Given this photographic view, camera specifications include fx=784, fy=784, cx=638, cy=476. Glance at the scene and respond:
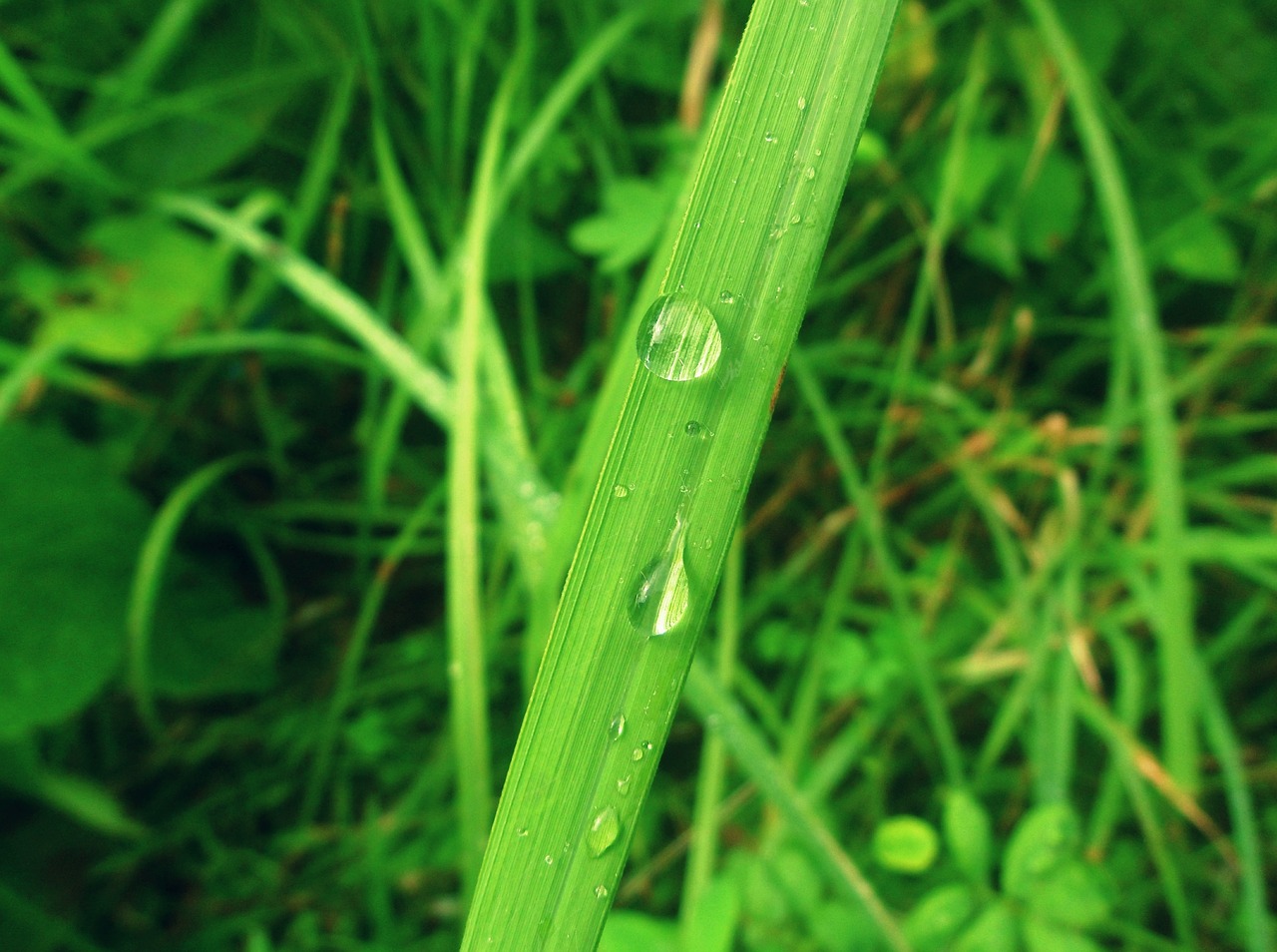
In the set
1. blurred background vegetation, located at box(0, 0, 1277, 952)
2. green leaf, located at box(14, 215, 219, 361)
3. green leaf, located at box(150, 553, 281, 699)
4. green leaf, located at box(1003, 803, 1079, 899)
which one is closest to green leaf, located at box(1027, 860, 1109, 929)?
green leaf, located at box(1003, 803, 1079, 899)

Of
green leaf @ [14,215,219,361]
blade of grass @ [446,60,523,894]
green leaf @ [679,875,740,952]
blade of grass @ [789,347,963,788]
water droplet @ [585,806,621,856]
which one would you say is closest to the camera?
water droplet @ [585,806,621,856]

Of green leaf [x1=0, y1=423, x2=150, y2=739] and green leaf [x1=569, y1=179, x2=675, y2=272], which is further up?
green leaf [x1=569, y1=179, x2=675, y2=272]

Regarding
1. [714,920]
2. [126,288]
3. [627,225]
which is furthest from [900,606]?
[126,288]

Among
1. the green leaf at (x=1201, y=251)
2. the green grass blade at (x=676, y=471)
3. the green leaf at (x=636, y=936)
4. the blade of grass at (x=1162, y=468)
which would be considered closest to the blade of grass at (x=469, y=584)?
the green leaf at (x=636, y=936)

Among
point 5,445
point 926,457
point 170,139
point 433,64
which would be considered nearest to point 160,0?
point 170,139

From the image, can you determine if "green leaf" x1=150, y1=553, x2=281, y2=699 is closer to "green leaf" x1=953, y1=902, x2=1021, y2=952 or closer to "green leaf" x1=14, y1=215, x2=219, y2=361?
"green leaf" x1=14, y1=215, x2=219, y2=361

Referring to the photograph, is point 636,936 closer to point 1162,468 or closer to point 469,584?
point 469,584

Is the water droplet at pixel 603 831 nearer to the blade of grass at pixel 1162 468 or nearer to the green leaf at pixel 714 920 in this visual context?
the green leaf at pixel 714 920

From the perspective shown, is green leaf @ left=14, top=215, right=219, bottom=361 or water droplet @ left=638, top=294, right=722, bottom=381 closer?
water droplet @ left=638, top=294, right=722, bottom=381
